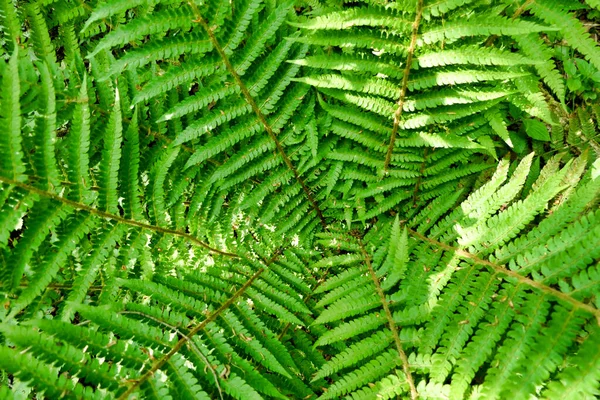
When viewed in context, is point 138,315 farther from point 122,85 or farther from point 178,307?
point 122,85

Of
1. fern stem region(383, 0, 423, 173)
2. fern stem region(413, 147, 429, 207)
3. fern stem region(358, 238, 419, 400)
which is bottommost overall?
fern stem region(358, 238, 419, 400)

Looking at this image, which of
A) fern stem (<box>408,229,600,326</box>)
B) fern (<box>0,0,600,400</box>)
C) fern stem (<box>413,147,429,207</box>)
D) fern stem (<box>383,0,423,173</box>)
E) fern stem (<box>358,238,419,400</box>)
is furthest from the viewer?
fern stem (<box>413,147,429,207</box>)

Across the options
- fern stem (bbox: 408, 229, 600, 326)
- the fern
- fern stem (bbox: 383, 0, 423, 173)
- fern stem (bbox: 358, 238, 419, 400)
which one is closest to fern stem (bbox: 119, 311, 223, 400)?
the fern

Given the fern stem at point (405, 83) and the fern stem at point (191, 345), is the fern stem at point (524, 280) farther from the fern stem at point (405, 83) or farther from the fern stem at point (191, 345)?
the fern stem at point (191, 345)

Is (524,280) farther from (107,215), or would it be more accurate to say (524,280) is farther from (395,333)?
(107,215)

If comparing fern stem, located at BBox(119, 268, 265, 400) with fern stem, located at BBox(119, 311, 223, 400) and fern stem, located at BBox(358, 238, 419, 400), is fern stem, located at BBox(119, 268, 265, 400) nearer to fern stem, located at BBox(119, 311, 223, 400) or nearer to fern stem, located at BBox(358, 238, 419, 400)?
fern stem, located at BBox(119, 311, 223, 400)

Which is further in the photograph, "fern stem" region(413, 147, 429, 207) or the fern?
"fern stem" region(413, 147, 429, 207)

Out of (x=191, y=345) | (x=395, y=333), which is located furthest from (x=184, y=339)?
(x=395, y=333)

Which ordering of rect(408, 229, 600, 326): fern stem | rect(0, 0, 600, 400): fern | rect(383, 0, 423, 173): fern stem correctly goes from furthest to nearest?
rect(383, 0, 423, 173): fern stem → rect(0, 0, 600, 400): fern → rect(408, 229, 600, 326): fern stem
